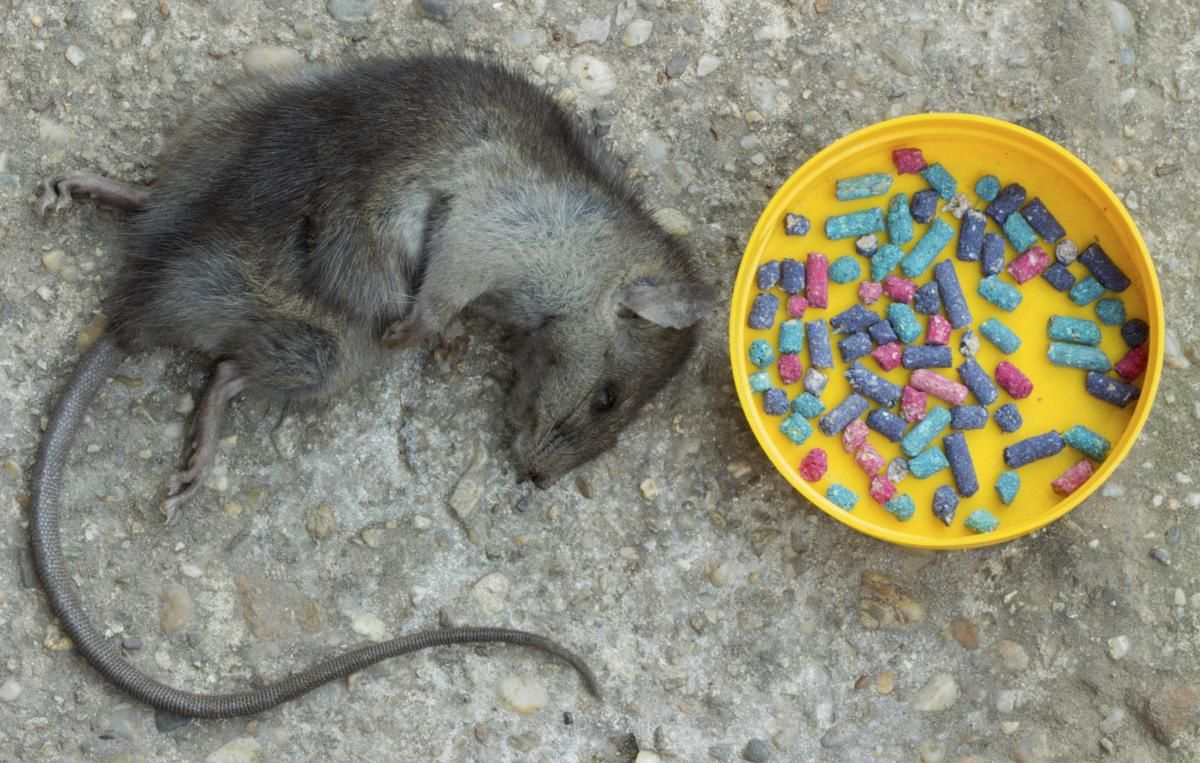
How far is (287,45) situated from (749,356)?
2052mm

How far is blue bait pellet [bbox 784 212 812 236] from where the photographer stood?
4594 millimetres

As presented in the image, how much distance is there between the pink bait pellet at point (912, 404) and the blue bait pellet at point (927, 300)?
29cm

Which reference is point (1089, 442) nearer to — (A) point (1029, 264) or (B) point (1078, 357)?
(B) point (1078, 357)

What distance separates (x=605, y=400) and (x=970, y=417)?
1379mm

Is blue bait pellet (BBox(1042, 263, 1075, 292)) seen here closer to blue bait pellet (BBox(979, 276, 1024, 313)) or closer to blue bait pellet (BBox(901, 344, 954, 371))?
blue bait pellet (BBox(979, 276, 1024, 313))

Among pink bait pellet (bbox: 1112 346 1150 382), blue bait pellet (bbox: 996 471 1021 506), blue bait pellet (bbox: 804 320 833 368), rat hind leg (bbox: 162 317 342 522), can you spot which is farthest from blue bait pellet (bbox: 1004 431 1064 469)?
rat hind leg (bbox: 162 317 342 522)

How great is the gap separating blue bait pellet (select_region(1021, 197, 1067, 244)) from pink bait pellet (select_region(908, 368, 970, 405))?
633mm

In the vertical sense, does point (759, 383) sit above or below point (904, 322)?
below

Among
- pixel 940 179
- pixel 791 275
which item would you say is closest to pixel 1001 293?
pixel 940 179

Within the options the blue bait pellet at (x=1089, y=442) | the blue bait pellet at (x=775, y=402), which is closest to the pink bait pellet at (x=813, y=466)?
the blue bait pellet at (x=775, y=402)

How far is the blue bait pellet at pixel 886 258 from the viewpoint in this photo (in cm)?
468

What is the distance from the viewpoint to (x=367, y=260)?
4.13m

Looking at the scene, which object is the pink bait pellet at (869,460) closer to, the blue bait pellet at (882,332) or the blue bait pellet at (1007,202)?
the blue bait pellet at (882,332)

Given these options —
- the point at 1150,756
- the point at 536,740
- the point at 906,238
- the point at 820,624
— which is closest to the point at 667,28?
the point at 906,238
